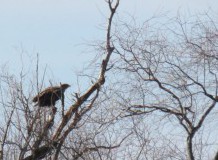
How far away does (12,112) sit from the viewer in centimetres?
931

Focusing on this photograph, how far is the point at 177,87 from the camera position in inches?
350

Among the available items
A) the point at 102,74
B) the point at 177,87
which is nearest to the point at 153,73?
the point at 177,87

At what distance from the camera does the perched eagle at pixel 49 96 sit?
9615 millimetres

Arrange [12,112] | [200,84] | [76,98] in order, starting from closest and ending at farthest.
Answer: [200,84], [12,112], [76,98]

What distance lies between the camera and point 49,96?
975 cm

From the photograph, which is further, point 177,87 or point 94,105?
point 94,105

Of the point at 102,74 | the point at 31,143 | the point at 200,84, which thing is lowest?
the point at 31,143

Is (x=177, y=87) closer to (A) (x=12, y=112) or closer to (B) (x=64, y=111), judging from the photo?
(B) (x=64, y=111)

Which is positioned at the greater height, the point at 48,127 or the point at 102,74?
the point at 102,74

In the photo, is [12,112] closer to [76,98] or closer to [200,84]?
[76,98]

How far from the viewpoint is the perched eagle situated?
9615mm

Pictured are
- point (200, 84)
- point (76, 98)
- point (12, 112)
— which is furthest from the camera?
point (76, 98)

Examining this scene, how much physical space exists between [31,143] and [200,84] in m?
2.92

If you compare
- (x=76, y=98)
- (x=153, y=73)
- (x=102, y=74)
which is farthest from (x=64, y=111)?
(x=153, y=73)
